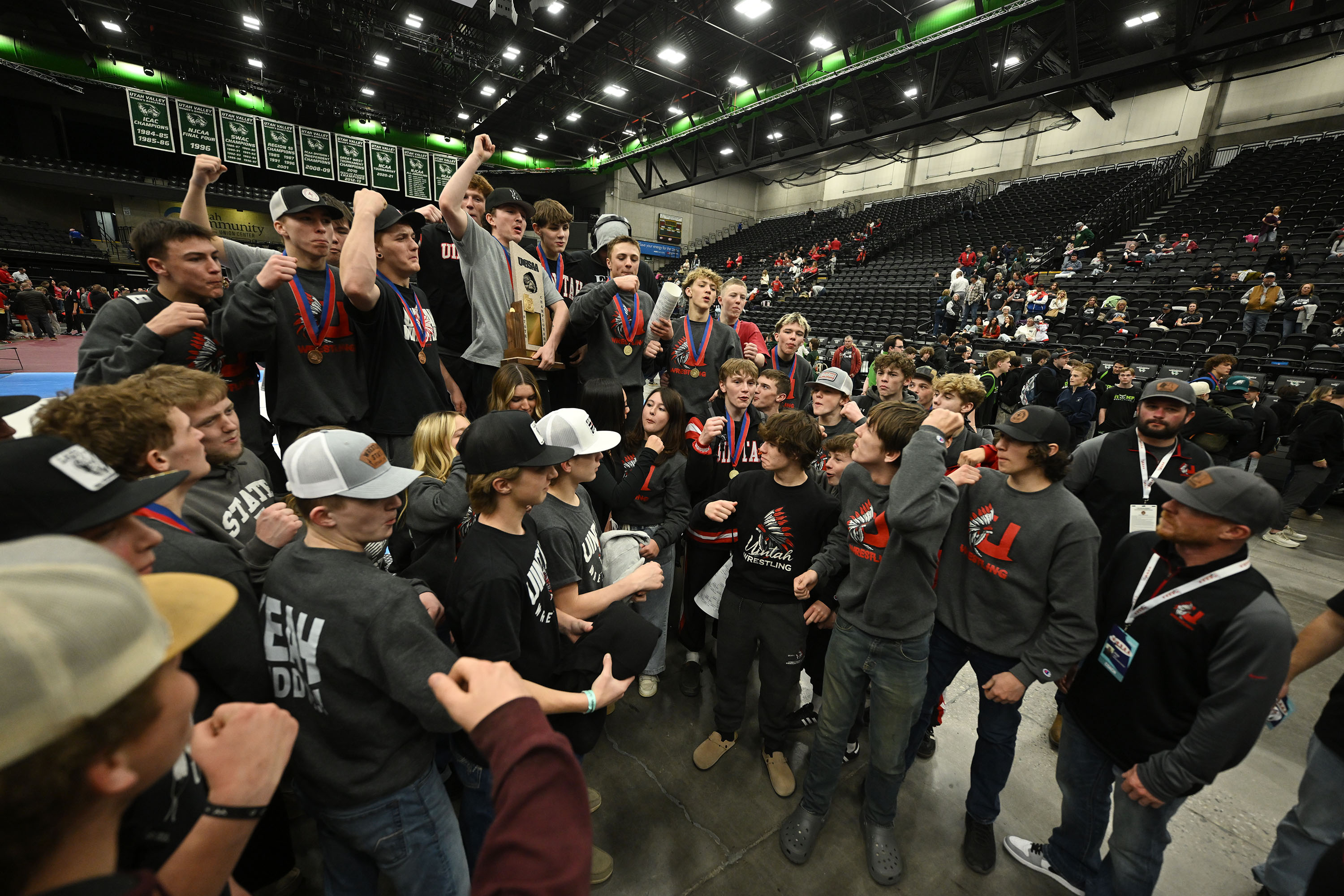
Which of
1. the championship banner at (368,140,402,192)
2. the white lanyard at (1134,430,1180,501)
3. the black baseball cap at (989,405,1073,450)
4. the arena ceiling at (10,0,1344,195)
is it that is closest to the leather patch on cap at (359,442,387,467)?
the black baseball cap at (989,405,1073,450)

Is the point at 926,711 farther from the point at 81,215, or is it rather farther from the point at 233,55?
the point at 81,215

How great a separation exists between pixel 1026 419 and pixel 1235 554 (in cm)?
75

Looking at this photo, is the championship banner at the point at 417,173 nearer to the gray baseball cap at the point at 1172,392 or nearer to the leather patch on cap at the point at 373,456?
the leather patch on cap at the point at 373,456

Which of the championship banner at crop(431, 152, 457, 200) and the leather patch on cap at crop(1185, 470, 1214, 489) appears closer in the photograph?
the leather patch on cap at crop(1185, 470, 1214, 489)

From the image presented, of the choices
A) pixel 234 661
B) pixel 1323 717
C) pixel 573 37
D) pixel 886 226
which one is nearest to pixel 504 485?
pixel 234 661

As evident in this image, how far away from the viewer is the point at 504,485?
1625 mm

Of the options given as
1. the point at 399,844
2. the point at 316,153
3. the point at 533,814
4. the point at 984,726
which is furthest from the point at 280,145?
the point at 984,726

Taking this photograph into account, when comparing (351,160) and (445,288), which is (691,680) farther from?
(351,160)

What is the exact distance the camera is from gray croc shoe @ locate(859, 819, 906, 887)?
2.11 meters

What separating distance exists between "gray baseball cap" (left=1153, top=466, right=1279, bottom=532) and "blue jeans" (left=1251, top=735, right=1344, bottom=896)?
1020mm

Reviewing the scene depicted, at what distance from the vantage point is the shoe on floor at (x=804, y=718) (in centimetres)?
290

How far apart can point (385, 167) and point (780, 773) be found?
2009 centimetres

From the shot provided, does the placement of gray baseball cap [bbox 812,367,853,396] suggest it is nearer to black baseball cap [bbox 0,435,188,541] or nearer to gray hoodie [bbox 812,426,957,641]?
gray hoodie [bbox 812,426,957,641]

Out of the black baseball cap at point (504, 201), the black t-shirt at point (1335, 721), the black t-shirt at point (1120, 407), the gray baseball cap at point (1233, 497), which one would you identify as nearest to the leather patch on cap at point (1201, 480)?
the gray baseball cap at point (1233, 497)
